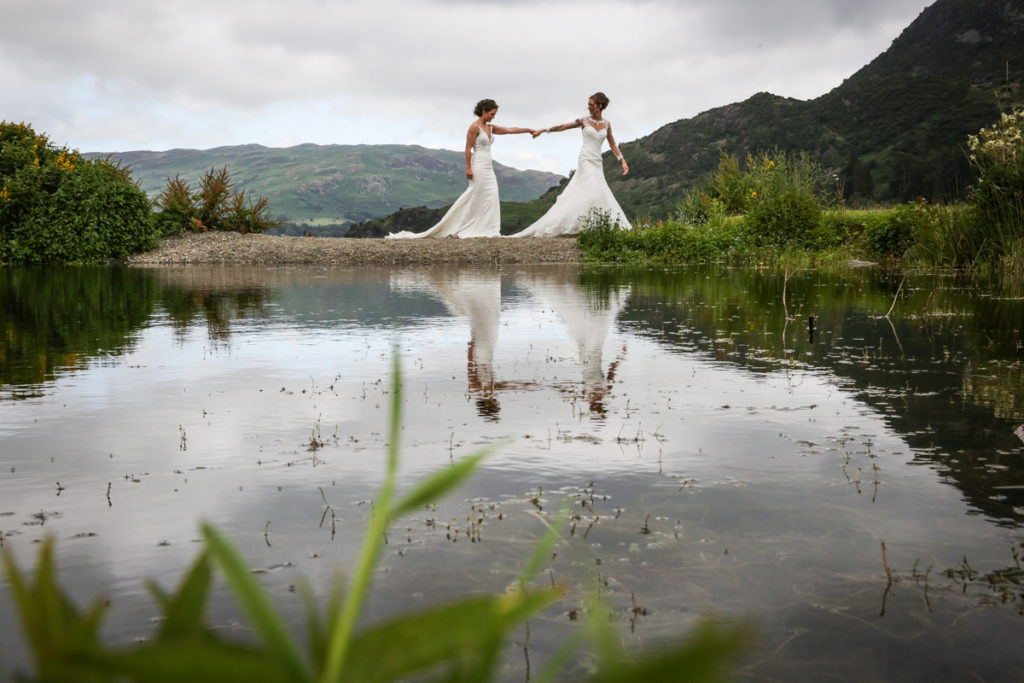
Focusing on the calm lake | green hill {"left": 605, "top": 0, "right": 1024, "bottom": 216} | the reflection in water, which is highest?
green hill {"left": 605, "top": 0, "right": 1024, "bottom": 216}

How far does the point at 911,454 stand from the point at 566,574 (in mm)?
2711

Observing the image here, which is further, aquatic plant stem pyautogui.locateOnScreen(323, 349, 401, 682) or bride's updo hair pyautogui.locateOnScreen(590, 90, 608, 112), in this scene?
bride's updo hair pyautogui.locateOnScreen(590, 90, 608, 112)

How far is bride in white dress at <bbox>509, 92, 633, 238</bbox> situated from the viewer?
85.9 ft

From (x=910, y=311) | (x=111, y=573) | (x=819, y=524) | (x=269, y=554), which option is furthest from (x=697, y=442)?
(x=910, y=311)

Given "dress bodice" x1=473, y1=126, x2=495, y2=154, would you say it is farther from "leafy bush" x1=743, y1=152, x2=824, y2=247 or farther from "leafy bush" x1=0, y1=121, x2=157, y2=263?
"leafy bush" x1=0, y1=121, x2=157, y2=263

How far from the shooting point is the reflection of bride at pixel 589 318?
301 inches

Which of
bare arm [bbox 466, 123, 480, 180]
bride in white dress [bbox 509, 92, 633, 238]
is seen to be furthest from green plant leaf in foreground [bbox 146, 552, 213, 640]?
bare arm [bbox 466, 123, 480, 180]

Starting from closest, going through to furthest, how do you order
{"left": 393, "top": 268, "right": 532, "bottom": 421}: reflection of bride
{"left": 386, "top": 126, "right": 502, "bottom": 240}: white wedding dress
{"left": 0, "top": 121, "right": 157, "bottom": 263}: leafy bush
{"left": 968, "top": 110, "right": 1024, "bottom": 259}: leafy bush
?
{"left": 393, "top": 268, "right": 532, "bottom": 421}: reflection of bride < {"left": 968, "top": 110, "right": 1024, "bottom": 259}: leafy bush < {"left": 0, "top": 121, "right": 157, "bottom": 263}: leafy bush < {"left": 386, "top": 126, "right": 502, "bottom": 240}: white wedding dress

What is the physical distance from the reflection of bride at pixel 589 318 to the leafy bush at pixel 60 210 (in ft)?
42.5

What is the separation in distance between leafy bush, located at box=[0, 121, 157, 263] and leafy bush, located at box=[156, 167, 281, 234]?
2.25 m

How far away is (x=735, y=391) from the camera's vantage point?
287 inches

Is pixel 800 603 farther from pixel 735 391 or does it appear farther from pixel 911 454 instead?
pixel 735 391

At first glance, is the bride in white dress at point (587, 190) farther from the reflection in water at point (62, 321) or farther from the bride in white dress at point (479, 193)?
the reflection in water at point (62, 321)

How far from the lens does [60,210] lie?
25.1 meters
